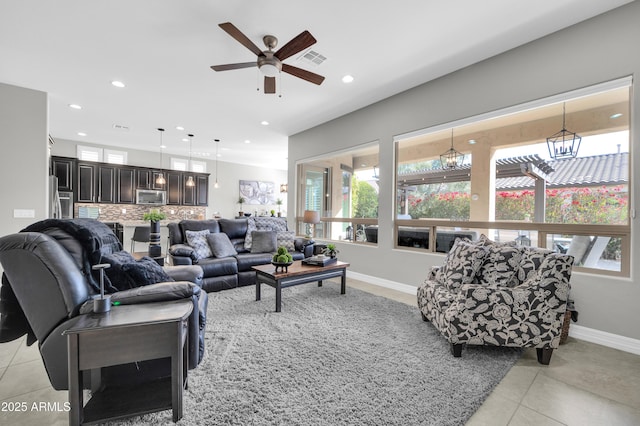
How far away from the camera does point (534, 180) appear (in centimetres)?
330

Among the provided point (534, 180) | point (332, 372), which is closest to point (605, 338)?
point (534, 180)

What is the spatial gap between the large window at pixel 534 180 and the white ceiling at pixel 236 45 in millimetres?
862

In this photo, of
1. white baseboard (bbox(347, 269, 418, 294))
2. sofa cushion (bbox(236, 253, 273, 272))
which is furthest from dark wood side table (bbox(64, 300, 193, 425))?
white baseboard (bbox(347, 269, 418, 294))

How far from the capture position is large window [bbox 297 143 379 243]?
15.9 ft

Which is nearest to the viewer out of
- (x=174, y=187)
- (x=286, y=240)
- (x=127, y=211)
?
(x=286, y=240)

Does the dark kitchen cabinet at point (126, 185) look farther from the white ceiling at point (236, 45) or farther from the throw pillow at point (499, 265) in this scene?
the throw pillow at point (499, 265)

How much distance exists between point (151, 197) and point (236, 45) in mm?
6373

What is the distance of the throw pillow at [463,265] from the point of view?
2391mm

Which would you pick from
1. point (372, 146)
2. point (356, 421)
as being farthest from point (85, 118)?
point (356, 421)

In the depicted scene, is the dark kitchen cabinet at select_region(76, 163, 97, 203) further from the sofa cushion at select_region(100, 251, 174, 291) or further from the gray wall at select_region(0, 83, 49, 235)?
the sofa cushion at select_region(100, 251, 174, 291)

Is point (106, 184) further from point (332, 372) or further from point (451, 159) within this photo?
point (451, 159)

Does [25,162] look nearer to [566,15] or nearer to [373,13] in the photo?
[373,13]

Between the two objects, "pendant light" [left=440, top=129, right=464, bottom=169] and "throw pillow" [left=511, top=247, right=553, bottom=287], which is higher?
"pendant light" [left=440, top=129, right=464, bottom=169]

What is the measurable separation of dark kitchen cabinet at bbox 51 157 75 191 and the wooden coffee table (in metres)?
6.29
